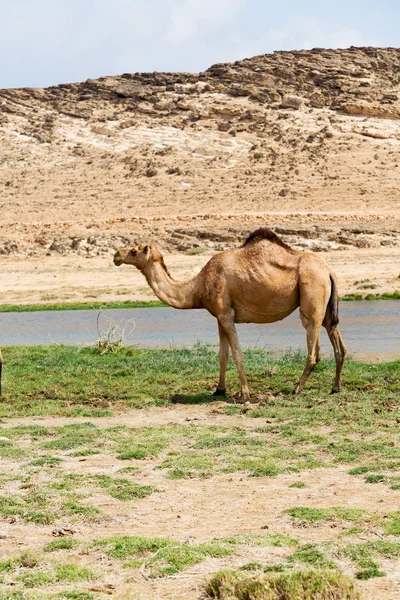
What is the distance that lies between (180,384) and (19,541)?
6.67 m

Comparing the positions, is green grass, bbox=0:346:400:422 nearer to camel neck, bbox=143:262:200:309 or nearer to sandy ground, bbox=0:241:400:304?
camel neck, bbox=143:262:200:309

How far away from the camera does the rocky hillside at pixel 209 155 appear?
39.9m

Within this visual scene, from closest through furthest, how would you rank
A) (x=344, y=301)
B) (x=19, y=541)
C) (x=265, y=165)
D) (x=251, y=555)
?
(x=251, y=555), (x=19, y=541), (x=344, y=301), (x=265, y=165)

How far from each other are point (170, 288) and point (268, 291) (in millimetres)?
1415

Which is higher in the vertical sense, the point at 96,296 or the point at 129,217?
the point at 129,217

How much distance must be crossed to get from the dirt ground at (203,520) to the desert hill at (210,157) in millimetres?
27721

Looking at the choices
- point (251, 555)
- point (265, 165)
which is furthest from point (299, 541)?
point (265, 165)

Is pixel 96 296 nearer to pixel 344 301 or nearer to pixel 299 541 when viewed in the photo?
pixel 344 301

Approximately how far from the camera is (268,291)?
11.9m

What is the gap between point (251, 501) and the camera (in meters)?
7.00

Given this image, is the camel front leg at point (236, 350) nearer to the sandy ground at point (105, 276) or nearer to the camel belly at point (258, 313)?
the camel belly at point (258, 313)

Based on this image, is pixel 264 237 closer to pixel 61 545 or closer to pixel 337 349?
pixel 337 349

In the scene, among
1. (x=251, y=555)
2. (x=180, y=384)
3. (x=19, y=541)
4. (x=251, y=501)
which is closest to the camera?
(x=251, y=555)

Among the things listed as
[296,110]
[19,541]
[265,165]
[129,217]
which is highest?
[296,110]
